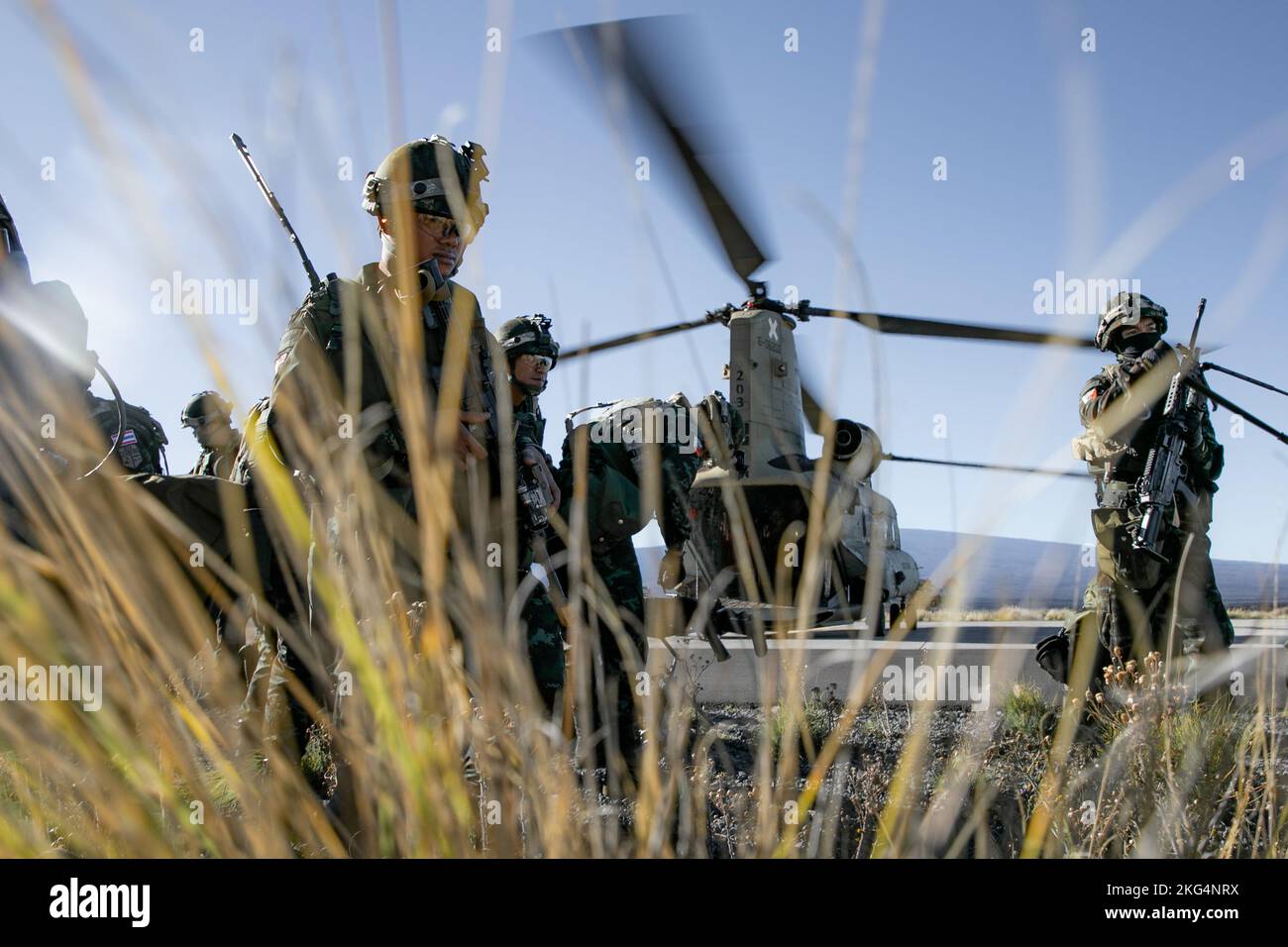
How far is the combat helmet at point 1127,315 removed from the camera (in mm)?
4633

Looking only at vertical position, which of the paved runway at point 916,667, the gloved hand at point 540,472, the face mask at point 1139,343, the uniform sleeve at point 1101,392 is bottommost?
the paved runway at point 916,667

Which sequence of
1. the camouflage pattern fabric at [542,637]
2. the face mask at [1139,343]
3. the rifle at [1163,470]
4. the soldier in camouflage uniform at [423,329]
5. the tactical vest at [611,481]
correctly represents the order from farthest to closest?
the face mask at [1139,343]
the tactical vest at [611,481]
the rifle at [1163,470]
the camouflage pattern fabric at [542,637]
the soldier in camouflage uniform at [423,329]

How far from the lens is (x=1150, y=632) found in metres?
4.54

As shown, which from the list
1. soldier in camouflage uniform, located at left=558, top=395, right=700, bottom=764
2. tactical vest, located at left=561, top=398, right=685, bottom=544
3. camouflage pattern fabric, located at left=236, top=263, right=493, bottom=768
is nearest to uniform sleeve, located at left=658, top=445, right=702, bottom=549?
soldier in camouflage uniform, located at left=558, top=395, right=700, bottom=764

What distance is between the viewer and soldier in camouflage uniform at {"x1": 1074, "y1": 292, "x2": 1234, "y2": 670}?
177 inches

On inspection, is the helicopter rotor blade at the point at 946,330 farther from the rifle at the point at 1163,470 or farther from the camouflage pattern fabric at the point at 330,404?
the camouflage pattern fabric at the point at 330,404

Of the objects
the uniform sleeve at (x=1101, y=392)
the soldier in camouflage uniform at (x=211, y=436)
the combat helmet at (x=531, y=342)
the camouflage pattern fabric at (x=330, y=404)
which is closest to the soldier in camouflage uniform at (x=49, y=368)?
the camouflage pattern fabric at (x=330, y=404)

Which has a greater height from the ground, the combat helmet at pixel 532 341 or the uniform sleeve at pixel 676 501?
the combat helmet at pixel 532 341

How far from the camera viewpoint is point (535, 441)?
402cm

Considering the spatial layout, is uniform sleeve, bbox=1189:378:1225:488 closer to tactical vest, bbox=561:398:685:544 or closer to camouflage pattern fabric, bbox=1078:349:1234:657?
camouflage pattern fabric, bbox=1078:349:1234:657
